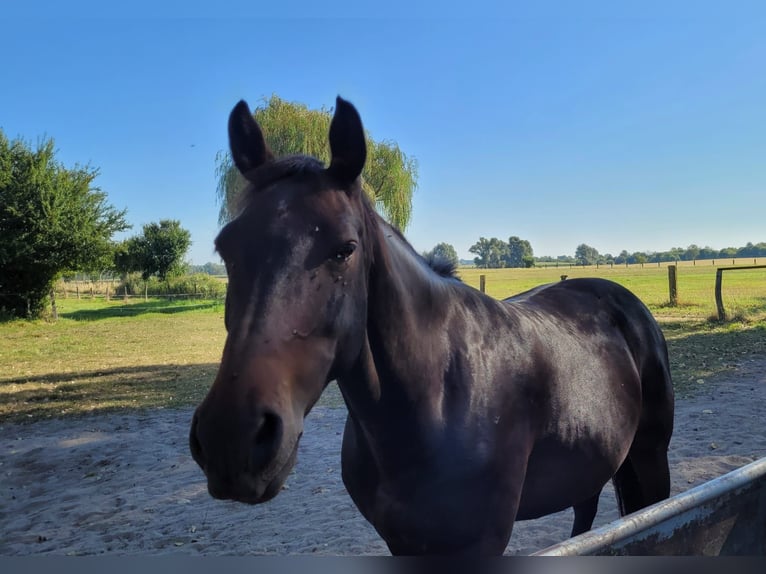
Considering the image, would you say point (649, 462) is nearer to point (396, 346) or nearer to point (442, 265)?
point (442, 265)

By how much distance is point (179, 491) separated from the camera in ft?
14.8

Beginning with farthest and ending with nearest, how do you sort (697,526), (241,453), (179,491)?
1. (179,491)
2. (697,526)
3. (241,453)

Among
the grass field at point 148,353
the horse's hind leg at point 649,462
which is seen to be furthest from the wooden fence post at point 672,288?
the horse's hind leg at point 649,462

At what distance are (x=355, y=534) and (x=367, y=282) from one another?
2883 mm

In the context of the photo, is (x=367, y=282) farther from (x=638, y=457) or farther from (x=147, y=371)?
(x=147, y=371)

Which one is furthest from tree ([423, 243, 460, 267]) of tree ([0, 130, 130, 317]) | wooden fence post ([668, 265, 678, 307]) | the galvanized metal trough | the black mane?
tree ([0, 130, 130, 317])

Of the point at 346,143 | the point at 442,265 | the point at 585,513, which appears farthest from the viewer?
the point at 585,513

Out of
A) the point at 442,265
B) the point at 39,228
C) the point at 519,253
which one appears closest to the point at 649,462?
the point at 442,265

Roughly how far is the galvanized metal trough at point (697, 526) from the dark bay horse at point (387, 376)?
37cm

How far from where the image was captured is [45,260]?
17.3 metres

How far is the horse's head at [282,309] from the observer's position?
1.04m

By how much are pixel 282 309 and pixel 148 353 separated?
12520mm

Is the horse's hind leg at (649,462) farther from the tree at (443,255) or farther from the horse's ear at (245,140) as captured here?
the horse's ear at (245,140)

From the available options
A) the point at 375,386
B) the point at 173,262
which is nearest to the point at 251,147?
the point at 375,386
